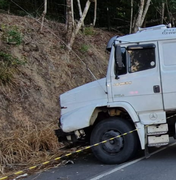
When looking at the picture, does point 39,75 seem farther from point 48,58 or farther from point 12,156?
point 12,156

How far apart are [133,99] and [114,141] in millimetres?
1048

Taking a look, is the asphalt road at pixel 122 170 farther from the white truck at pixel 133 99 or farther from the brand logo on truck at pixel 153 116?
the brand logo on truck at pixel 153 116

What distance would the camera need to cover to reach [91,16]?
18.4 meters

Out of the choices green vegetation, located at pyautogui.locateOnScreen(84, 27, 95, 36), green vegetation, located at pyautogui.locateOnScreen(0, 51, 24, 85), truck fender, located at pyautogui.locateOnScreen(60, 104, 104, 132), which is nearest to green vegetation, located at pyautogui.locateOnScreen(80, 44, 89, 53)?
green vegetation, located at pyautogui.locateOnScreen(84, 27, 95, 36)

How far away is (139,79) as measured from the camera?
6.32 meters

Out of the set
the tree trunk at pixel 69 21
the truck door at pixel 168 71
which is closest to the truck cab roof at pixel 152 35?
the truck door at pixel 168 71

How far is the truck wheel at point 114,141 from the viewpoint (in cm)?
636

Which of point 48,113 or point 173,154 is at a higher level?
point 48,113

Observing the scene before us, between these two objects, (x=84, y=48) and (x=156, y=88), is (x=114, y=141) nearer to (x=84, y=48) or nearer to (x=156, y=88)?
(x=156, y=88)

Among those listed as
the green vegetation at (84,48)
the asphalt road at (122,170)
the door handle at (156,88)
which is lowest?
the asphalt road at (122,170)

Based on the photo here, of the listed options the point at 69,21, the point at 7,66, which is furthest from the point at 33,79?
the point at 69,21

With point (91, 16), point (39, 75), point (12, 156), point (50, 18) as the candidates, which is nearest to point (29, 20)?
point (50, 18)

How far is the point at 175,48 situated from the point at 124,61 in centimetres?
114

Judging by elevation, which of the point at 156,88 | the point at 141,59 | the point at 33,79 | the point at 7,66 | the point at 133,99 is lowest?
the point at 133,99
